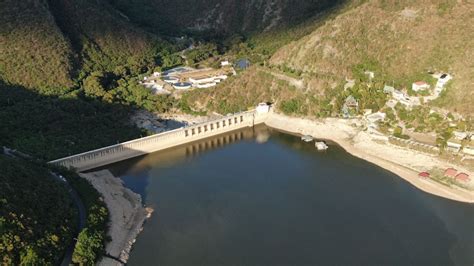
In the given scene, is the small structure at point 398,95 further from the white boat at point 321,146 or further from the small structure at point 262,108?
the small structure at point 262,108

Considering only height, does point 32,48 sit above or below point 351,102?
above

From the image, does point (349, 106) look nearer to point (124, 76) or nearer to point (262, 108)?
point (262, 108)

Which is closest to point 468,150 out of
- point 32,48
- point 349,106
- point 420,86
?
point 420,86

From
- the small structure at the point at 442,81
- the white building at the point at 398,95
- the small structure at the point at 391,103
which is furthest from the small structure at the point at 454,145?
the small structure at the point at 391,103

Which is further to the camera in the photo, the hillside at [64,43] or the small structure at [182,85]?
the small structure at [182,85]

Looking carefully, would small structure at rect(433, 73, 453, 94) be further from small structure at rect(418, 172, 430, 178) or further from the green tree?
the green tree

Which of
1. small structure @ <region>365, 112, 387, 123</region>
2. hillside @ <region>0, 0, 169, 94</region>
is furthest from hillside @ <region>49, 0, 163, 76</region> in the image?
small structure @ <region>365, 112, 387, 123</region>

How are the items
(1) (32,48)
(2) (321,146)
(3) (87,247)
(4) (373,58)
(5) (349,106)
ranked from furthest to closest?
(1) (32,48) → (4) (373,58) → (5) (349,106) → (2) (321,146) → (3) (87,247)
